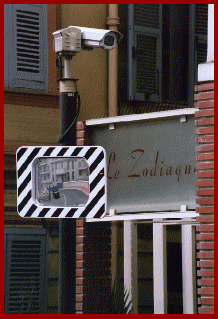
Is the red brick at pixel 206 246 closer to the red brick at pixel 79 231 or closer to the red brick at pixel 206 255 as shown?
the red brick at pixel 206 255

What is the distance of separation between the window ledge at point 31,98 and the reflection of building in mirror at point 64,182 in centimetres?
531

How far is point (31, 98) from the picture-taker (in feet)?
46.9

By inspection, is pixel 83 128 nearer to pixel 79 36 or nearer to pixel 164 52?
pixel 164 52

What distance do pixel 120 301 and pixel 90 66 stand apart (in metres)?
3.87

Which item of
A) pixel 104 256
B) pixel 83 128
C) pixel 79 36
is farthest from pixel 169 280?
pixel 79 36

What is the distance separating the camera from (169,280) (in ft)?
50.6

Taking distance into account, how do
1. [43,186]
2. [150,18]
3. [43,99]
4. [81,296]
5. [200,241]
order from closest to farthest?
[43,186], [200,241], [81,296], [43,99], [150,18]

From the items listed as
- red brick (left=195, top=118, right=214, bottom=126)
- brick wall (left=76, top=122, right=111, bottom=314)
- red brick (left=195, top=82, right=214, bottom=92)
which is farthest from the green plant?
red brick (left=195, top=82, right=214, bottom=92)

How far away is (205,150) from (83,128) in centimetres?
210

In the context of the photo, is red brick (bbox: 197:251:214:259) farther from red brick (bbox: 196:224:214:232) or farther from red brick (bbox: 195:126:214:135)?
red brick (bbox: 195:126:214:135)

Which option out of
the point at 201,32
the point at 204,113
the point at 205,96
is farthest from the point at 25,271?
the point at 201,32

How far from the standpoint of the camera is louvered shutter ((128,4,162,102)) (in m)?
15.2

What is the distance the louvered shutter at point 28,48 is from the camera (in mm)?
14250

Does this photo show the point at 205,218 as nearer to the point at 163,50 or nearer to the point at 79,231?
the point at 79,231
